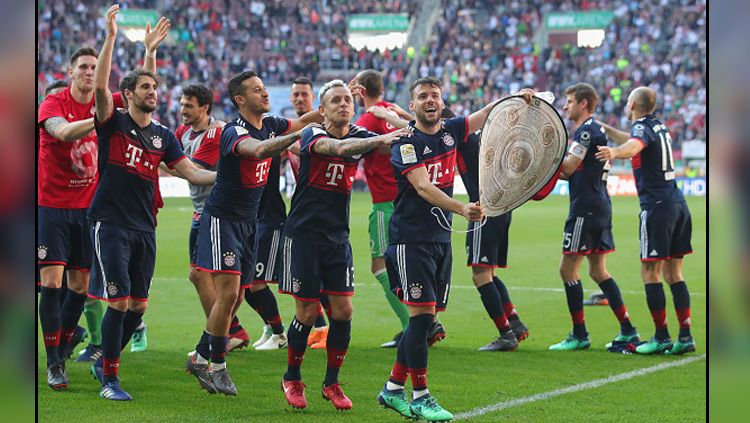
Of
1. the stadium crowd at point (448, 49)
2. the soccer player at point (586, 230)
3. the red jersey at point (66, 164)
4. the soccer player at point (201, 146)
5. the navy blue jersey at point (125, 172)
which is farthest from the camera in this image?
the stadium crowd at point (448, 49)

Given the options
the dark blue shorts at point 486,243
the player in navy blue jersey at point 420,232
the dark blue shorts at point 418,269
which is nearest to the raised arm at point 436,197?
the player in navy blue jersey at point 420,232

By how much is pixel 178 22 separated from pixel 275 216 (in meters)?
38.2

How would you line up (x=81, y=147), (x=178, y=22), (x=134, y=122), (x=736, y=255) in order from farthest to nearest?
(x=178, y=22), (x=81, y=147), (x=134, y=122), (x=736, y=255)

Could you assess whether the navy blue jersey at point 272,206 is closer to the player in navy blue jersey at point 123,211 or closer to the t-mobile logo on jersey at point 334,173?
the player in navy blue jersey at point 123,211

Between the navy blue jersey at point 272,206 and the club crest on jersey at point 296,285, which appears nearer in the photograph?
the club crest on jersey at point 296,285

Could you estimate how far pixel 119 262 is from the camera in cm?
641

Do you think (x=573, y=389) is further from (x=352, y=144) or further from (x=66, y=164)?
(x=66, y=164)

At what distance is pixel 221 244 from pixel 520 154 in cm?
239

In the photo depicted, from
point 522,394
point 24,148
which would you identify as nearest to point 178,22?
point 522,394

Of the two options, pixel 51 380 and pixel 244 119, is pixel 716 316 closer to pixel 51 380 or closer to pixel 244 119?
pixel 244 119

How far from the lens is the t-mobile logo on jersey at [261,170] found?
22.2 feet

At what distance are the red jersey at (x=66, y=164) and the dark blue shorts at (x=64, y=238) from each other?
0.07 meters

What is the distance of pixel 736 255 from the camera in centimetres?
105

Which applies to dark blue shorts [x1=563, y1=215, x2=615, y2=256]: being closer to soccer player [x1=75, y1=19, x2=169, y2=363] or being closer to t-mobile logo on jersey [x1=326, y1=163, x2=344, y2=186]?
t-mobile logo on jersey [x1=326, y1=163, x2=344, y2=186]
